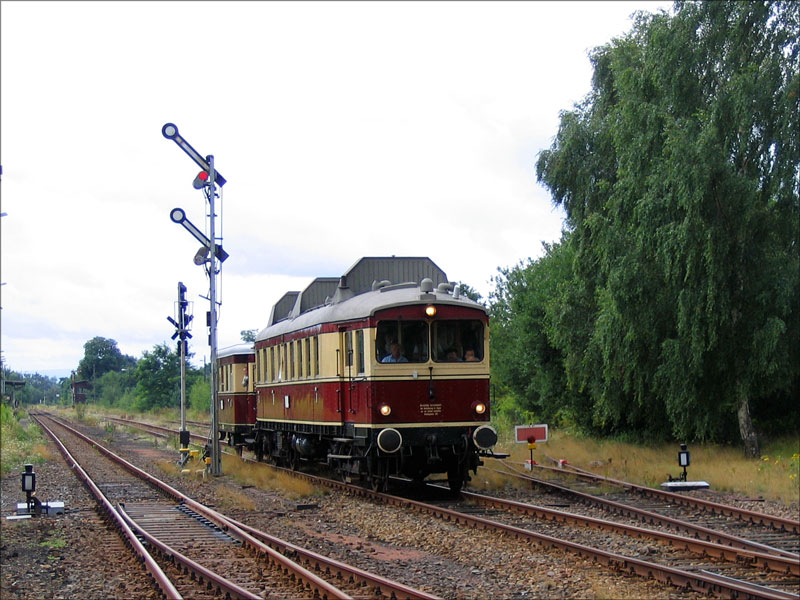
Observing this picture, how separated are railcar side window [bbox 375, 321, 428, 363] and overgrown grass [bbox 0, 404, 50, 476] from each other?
41.7ft

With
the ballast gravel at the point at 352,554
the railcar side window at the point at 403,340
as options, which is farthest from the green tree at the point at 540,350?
the ballast gravel at the point at 352,554

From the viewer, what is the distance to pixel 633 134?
2238cm

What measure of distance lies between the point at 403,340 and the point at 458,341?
37.6 inches

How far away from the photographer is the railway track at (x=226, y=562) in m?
8.70

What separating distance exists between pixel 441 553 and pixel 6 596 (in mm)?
4621

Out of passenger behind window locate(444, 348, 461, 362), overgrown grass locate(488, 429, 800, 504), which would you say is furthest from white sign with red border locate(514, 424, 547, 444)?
passenger behind window locate(444, 348, 461, 362)

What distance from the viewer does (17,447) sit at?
3189 cm

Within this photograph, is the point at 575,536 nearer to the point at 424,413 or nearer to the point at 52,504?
the point at 424,413

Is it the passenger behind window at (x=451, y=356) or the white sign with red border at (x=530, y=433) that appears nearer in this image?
the passenger behind window at (x=451, y=356)

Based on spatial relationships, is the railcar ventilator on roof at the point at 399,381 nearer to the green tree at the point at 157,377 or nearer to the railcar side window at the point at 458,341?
the railcar side window at the point at 458,341

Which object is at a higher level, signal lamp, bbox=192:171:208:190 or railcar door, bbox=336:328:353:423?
signal lamp, bbox=192:171:208:190

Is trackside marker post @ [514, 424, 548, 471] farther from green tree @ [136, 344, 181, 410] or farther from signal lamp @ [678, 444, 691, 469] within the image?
green tree @ [136, 344, 181, 410]

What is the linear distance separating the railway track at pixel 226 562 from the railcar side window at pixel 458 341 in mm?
4408

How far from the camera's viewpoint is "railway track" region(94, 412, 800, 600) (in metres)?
8.66
